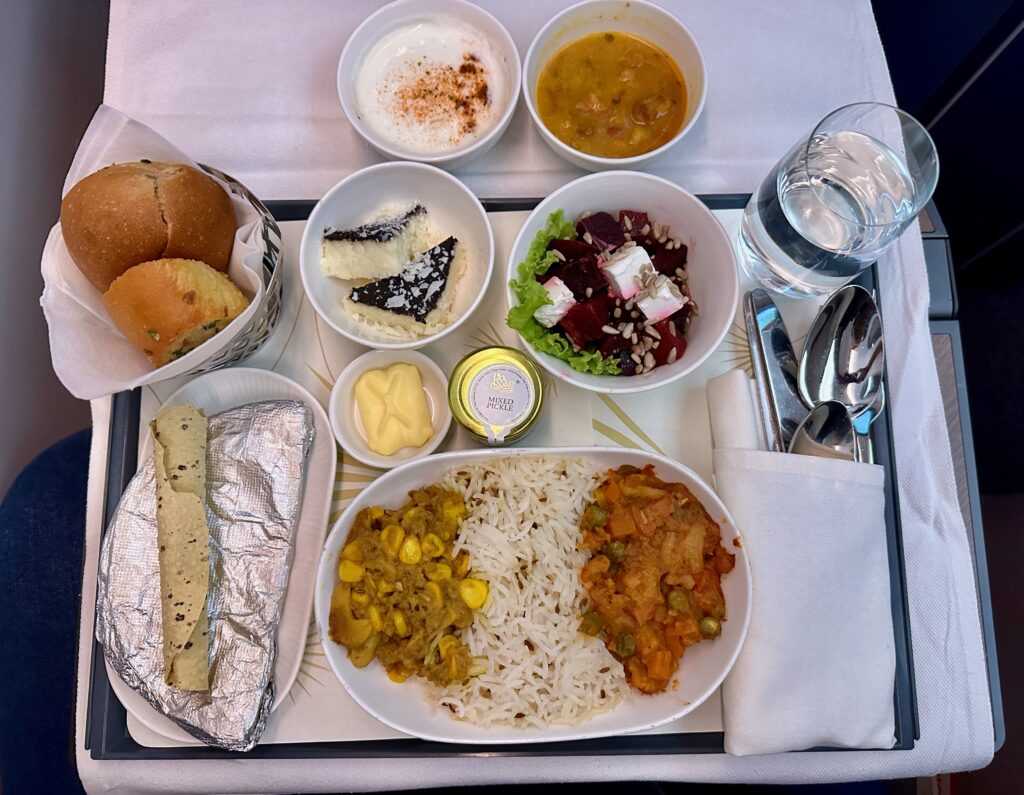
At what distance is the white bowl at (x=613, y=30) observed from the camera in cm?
160

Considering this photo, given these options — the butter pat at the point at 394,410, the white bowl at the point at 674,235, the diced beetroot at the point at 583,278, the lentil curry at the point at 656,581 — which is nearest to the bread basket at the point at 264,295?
the butter pat at the point at 394,410

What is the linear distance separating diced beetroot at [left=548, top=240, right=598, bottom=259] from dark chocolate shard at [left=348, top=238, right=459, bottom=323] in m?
0.26

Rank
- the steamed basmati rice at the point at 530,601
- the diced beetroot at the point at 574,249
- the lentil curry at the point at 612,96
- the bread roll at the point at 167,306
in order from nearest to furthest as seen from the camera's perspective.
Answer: the bread roll at the point at 167,306 < the steamed basmati rice at the point at 530,601 < the diced beetroot at the point at 574,249 < the lentil curry at the point at 612,96

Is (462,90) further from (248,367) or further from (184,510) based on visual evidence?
(184,510)

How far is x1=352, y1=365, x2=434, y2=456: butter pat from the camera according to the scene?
1.52 meters

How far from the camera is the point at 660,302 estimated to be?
1455 millimetres

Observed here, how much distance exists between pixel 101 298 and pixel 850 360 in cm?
166

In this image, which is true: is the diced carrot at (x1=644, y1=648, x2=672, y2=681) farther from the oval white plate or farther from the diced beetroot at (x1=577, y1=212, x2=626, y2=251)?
the diced beetroot at (x1=577, y1=212, x2=626, y2=251)

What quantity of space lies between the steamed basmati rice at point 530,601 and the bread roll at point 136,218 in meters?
0.74

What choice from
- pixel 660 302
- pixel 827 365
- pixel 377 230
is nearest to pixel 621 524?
pixel 660 302

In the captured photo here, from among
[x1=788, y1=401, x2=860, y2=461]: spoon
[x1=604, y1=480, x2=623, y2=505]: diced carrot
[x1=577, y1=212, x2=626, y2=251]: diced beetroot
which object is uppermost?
[x1=577, y1=212, x2=626, y2=251]: diced beetroot

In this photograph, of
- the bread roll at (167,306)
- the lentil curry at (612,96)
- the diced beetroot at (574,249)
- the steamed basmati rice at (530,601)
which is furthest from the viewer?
the lentil curry at (612,96)

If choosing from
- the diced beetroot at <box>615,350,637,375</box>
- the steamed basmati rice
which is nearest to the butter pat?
the steamed basmati rice

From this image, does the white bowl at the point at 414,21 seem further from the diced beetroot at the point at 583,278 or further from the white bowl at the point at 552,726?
the white bowl at the point at 552,726
